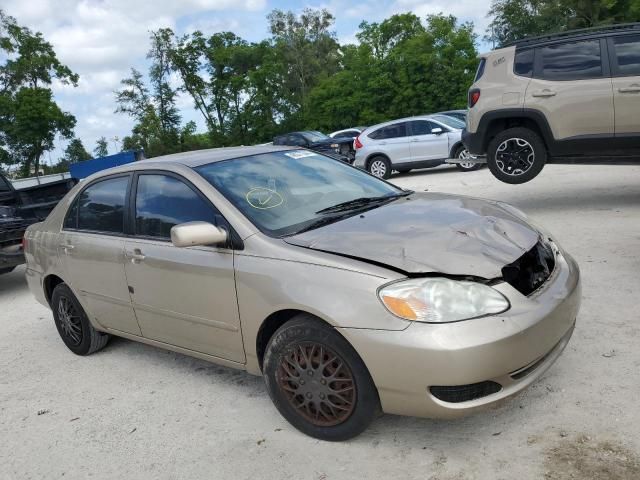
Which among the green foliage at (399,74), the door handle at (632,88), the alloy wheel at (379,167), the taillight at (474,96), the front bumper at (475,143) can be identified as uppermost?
the green foliage at (399,74)

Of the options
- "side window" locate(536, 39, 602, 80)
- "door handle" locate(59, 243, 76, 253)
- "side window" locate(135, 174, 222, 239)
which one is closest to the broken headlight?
"side window" locate(135, 174, 222, 239)

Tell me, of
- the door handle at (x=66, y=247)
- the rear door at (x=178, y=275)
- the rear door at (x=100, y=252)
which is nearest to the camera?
the rear door at (x=178, y=275)

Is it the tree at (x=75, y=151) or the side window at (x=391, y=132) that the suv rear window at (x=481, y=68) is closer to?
the side window at (x=391, y=132)

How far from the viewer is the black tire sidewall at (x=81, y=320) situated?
4.62 m

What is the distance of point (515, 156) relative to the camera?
296 inches

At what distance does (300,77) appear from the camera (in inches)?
2072

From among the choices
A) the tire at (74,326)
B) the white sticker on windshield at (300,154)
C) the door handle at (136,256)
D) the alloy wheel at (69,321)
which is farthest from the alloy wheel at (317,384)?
the alloy wheel at (69,321)

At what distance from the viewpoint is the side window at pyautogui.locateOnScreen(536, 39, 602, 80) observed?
705 centimetres

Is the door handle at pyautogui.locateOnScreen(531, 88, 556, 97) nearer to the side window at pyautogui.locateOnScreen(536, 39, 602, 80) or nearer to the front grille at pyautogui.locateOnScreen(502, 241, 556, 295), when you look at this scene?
the side window at pyautogui.locateOnScreen(536, 39, 602, 80)

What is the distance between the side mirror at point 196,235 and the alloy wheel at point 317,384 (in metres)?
0.77

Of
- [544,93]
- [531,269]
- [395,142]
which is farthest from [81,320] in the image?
[395,142]

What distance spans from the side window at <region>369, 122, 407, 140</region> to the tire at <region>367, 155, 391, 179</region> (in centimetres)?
58

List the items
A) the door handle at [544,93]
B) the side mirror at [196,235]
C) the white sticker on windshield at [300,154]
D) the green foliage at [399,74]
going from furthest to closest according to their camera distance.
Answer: the green foliage at [399,74]
the door handle at [544,93]
the white sticker on windshield at [300,154]
the side mirror at [196,235]

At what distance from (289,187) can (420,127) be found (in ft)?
39.1
